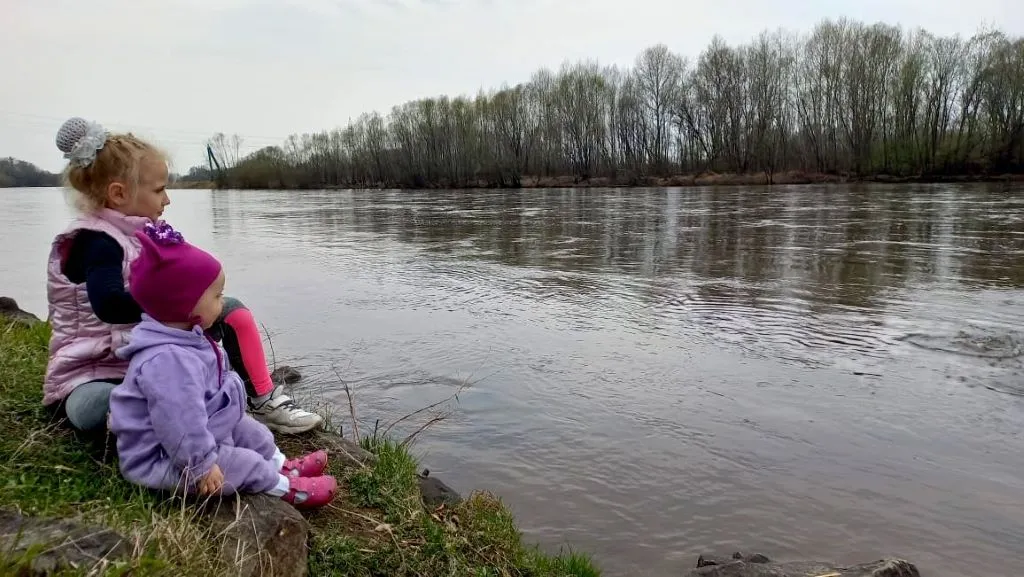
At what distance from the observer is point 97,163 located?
3.11 m

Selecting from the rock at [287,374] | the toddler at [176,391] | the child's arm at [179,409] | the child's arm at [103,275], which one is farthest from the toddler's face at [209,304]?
the rock at [287,374]

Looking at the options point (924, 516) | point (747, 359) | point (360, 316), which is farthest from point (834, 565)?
point (360, 316)

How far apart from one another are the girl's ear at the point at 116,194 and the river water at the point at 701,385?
18cm

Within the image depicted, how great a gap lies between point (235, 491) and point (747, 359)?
213 inches

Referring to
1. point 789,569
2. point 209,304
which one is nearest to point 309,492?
point 209,304

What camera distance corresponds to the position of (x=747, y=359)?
22.4ft

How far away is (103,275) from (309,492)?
1340 millimetres

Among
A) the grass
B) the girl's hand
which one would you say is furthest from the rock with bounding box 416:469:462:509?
the girl's hand

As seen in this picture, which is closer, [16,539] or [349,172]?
[16,539]

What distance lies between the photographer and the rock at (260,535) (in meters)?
2.42

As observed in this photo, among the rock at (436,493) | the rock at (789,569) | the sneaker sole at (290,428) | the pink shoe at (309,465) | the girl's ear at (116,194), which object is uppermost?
the girl's ear at (116,194)

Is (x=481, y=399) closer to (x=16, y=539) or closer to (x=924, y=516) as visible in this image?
(x=924, y=516)

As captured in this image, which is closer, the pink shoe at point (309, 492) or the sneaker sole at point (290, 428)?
the pink shoe at point (309, 492)

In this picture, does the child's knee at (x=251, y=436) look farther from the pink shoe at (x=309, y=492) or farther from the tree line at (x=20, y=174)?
the tree line at (x=20, y=174)
